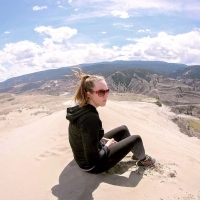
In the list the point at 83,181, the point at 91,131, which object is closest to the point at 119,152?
the point at 83,181

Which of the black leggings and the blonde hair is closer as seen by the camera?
the blonde hair

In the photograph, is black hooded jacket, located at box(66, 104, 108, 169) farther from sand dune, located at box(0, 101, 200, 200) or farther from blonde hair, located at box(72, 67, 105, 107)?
sand dune, located at box(0, 101, 200, 200)

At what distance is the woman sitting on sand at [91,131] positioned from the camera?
4207mm

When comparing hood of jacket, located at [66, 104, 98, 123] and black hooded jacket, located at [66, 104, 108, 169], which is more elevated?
hood of jacket, located at [66, 104, 98, 123]

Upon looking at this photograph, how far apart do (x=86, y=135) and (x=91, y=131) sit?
110 millimetres

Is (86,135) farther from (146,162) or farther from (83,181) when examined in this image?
(146,162)

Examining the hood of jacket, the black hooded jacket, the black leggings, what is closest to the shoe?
the black leggings

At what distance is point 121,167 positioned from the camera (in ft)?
17.9

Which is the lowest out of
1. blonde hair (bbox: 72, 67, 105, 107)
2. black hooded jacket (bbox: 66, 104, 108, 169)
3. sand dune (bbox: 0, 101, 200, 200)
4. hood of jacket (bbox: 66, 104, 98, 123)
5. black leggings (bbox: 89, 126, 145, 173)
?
sand dune (bbox: 0, 101, 200, 200)

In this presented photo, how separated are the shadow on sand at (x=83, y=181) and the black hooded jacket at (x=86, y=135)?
0.27 m

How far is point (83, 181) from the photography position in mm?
4738

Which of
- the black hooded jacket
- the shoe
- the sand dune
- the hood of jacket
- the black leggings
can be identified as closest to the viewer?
the black hooded jacket

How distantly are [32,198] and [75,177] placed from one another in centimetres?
91

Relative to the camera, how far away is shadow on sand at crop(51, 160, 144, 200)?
4.39m
